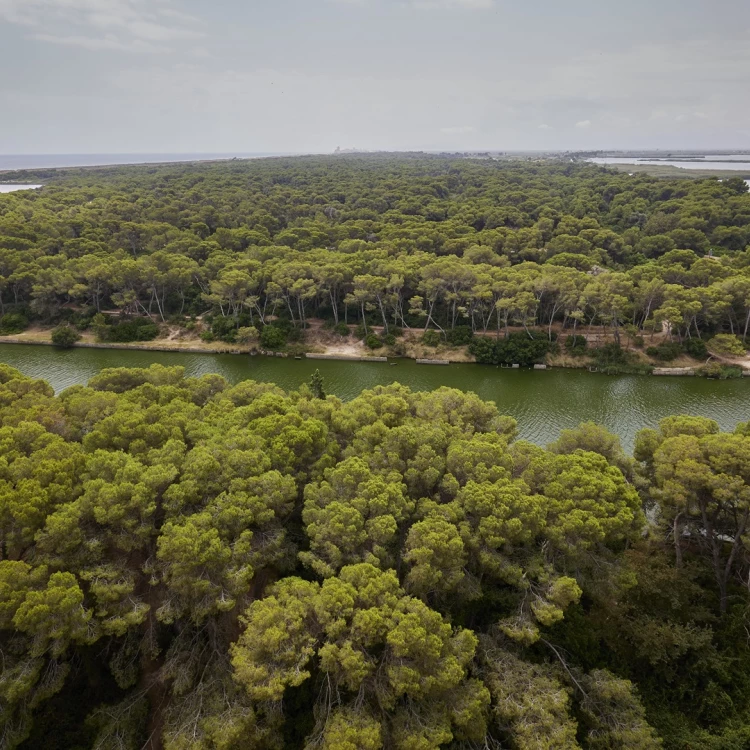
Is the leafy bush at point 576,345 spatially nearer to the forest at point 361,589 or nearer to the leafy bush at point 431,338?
the leafy bush at point 431,338

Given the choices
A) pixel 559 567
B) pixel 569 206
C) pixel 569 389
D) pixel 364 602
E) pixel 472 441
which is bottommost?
pixel 569 389

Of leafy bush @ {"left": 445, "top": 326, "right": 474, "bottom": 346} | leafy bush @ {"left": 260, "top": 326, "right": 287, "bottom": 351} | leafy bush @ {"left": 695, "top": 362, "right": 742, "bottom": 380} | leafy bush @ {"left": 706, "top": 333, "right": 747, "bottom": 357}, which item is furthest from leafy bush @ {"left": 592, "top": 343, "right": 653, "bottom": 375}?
leafy bush @ {"left": 260, "top": 326, "right": 287, "bottom": 351}

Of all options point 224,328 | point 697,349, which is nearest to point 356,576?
point 224,328

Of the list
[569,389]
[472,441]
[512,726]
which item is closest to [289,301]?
[569,389]

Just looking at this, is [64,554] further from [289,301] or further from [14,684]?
[289,301]

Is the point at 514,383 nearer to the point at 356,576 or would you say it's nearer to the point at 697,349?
the point at 697,349

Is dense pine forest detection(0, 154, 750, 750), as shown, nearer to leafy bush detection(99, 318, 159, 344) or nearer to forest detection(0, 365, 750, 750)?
forest detection(0, 365, 750, 750)
